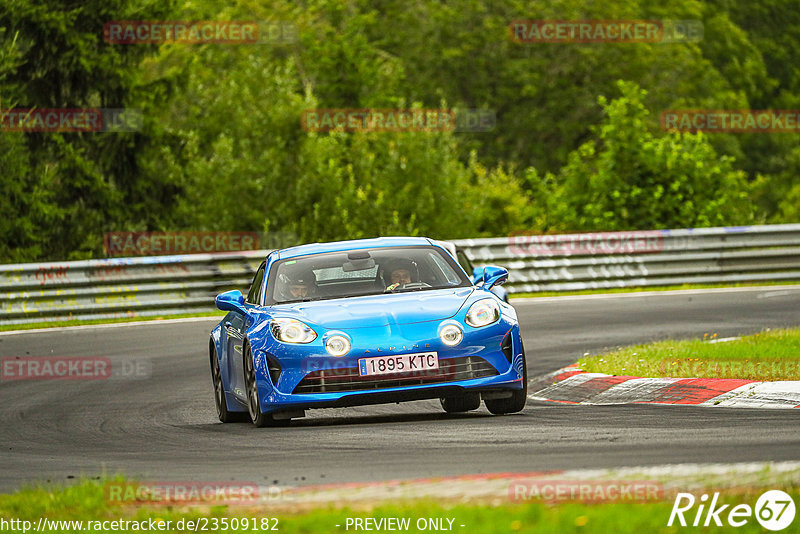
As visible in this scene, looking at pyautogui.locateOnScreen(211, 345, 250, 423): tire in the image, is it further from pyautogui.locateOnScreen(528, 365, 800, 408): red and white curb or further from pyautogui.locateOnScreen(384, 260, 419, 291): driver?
pyautogui.locateOnScreen(528, 365, 800, 408): red and white curb

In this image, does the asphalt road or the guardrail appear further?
the guardrail

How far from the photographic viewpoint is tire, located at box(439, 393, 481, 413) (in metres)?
11.0

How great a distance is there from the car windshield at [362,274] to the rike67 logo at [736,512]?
5328mm

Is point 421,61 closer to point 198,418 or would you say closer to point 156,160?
point 156,160

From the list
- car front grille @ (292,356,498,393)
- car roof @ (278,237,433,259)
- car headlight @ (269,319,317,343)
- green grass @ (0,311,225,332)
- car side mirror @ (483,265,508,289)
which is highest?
car roof @ (278,237,433,259)

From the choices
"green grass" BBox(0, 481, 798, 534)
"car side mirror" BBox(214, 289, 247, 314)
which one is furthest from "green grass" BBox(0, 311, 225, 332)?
"green grass" BBox(0, 481, 798, 534)

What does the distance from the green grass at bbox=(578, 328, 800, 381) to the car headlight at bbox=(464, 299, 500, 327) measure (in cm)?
→ 194

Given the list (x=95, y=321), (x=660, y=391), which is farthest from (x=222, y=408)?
(x=95, y=321)

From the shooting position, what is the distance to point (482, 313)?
10.6 metres

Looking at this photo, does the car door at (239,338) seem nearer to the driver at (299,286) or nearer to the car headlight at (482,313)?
the driver at (299,286)

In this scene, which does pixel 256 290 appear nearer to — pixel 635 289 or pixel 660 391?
pixel 660 391

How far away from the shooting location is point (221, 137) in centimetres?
3838

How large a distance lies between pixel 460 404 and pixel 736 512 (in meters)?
5.46

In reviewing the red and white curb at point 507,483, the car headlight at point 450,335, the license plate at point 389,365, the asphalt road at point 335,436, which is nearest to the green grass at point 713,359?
the asphalt road at point 335,436
